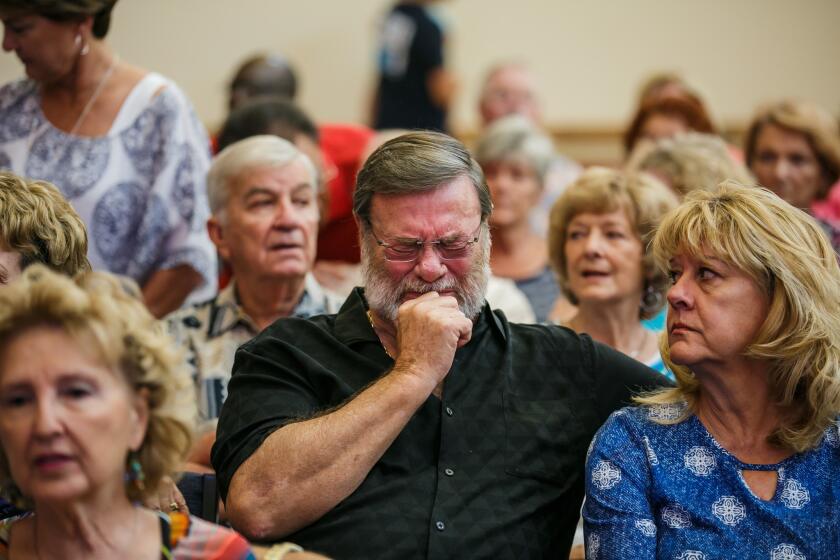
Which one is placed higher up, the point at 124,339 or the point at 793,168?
the point at 124,339

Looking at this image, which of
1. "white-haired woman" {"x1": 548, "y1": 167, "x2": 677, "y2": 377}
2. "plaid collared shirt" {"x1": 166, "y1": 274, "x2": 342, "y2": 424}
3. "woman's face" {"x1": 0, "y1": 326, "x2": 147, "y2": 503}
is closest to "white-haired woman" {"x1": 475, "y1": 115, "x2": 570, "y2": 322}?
"white-haired woman" {"x1": 548, "y1": 167, "x2": 677, "y2": 377}

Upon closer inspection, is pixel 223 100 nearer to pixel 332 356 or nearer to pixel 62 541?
pixel 332 356

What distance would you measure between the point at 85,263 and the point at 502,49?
549 cm

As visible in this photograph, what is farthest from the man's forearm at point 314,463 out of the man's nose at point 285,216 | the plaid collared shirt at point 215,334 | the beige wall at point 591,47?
the beige wall at point 591,47

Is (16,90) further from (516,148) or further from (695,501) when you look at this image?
(695,501)

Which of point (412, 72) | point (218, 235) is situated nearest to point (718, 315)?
point (218, 235)

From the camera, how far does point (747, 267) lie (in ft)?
7.45

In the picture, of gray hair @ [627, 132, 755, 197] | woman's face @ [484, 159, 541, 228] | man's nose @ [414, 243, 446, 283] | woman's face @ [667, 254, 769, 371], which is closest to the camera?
woman's face @ [667, 254, 769, 371]

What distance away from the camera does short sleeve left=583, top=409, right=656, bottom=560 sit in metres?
2.21

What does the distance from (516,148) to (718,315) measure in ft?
7.21

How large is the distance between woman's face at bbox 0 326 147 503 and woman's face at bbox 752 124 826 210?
10.2 ft

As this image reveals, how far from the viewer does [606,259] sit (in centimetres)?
315

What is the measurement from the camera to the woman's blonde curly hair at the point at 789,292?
2256 millimetres

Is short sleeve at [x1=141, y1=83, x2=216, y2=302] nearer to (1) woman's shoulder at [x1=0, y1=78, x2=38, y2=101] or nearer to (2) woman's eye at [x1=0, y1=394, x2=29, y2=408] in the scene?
(1) woman's shoulder at [x1=0, y1=78, x2=38, y2=101]
